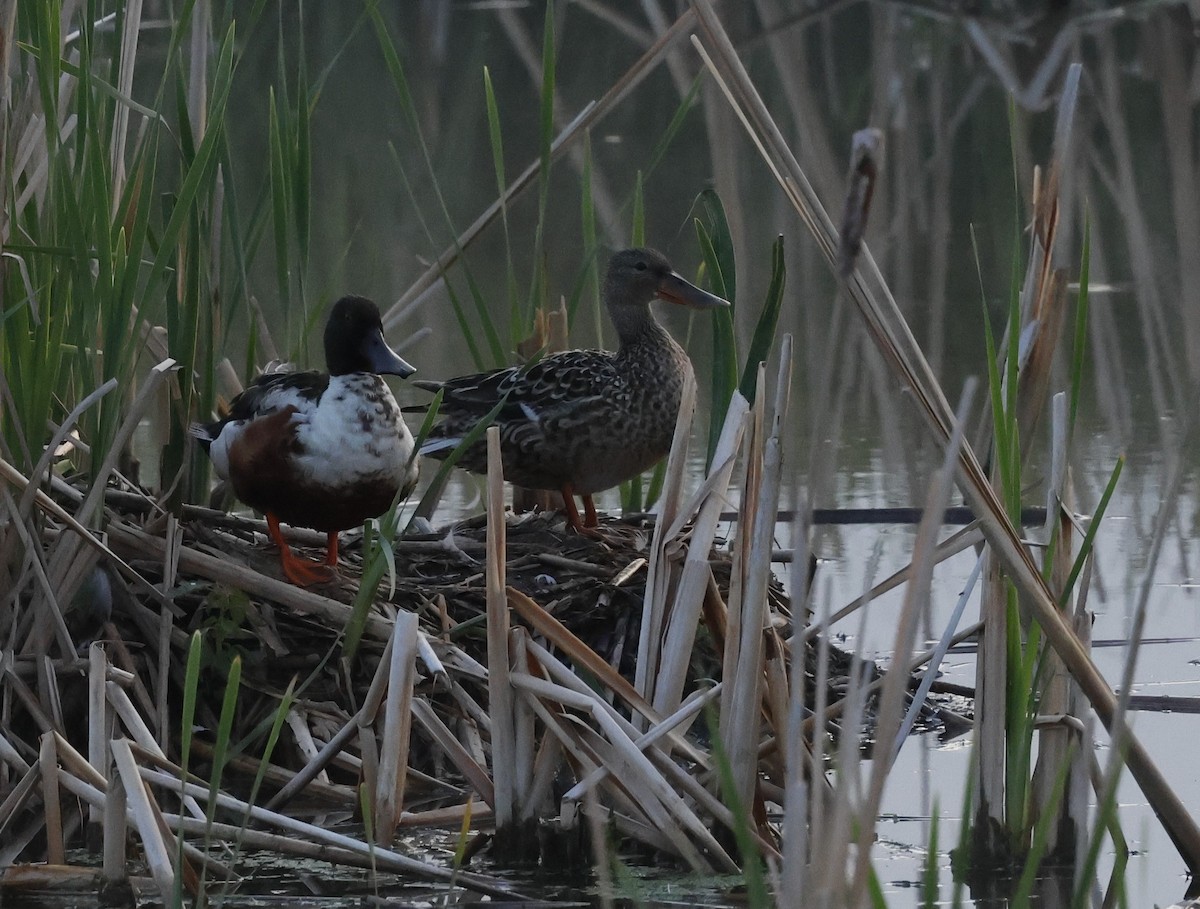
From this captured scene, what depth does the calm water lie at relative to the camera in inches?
158

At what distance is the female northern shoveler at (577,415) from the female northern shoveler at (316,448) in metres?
0.47

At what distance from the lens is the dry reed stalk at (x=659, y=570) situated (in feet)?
9.80

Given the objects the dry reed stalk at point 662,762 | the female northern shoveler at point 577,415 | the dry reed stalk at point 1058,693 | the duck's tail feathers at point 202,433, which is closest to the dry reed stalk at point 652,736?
the dry reed stalk at point 662,762

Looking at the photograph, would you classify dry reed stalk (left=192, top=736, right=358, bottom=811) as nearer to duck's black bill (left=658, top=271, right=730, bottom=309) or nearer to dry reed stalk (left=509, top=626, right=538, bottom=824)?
dry reed stalk (left=509, top=626, right=538, bottom=824)

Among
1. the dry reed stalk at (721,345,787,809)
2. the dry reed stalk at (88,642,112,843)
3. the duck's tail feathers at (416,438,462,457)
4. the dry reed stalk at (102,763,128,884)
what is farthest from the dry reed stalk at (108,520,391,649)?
the duck's tail feathers at (416,438,462,457)

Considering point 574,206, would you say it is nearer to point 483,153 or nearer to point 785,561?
point 483,153

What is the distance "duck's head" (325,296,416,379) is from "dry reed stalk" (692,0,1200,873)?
5.00 ft

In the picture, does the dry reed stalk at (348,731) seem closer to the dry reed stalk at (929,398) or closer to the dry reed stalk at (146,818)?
the dry reed stalk at (146,818)

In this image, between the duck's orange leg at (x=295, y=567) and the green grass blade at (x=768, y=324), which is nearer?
the green grass blade at (x=768, y=324)

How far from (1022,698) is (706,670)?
3.77 ft

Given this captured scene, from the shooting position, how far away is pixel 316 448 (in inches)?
146

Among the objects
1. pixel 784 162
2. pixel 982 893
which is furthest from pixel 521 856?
pixel 784 162

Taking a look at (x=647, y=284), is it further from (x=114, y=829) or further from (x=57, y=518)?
(x=114, y=829)

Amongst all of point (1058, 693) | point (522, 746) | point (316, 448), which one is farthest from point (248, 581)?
point (1058, 693)
